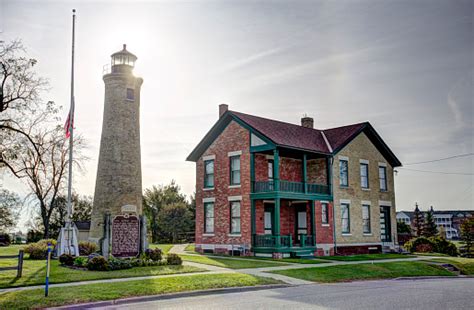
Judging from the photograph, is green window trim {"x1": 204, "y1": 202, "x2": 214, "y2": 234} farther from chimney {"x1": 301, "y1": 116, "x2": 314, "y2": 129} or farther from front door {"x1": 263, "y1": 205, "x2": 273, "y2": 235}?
chimney {"x1": 301, "y1": 116, "x2": 314, "y2": 129}

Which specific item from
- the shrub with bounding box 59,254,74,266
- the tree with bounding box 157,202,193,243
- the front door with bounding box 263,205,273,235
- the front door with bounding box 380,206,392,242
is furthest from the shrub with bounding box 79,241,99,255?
the tree with bounding box 157,202,193,243

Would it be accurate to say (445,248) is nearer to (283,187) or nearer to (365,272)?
(283,187)

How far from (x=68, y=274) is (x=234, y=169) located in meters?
13.7

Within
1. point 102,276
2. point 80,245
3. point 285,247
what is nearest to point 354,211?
point 285,247

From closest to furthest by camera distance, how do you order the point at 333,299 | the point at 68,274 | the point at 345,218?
the point at 333,299 → the point at 68,274 → the point at 345,218

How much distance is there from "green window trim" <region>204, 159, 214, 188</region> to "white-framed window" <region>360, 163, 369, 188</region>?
10.1 metres

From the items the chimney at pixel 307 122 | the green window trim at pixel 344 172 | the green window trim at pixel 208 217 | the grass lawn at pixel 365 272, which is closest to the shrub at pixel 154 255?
the grass lawn at pixel 365 272

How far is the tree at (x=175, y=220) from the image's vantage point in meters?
49.8

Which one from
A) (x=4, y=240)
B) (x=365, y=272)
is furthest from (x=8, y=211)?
(x=365, y=272)

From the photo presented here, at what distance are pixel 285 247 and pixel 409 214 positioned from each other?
4337 inches

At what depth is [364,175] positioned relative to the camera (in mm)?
32062

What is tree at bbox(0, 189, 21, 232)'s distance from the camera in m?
40.1

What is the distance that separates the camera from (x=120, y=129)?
27578 mm

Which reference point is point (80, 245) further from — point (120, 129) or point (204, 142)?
point (204, 142)
